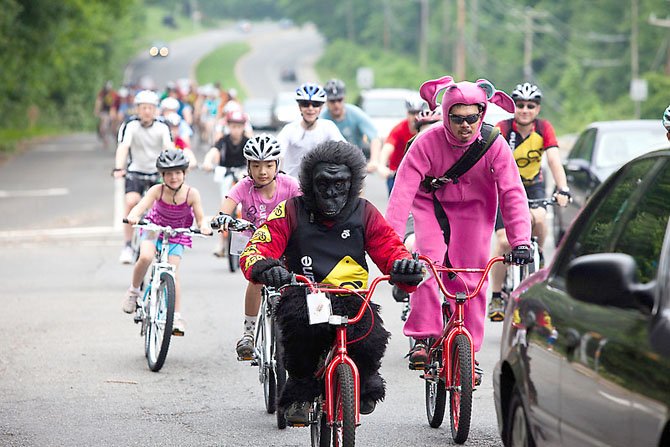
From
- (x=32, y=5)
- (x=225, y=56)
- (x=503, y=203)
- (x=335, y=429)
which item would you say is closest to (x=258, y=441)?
(x=335, y=429)

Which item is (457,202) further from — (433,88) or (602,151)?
(602,151)

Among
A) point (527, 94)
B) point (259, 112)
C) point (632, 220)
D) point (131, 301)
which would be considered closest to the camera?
point (632, 220)

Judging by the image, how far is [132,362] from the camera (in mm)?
10969

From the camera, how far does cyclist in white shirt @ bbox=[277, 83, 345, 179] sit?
12.8m

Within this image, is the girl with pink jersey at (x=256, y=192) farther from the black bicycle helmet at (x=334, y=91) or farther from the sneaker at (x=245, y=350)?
the black bicycle helmet at (x=334, y=91)

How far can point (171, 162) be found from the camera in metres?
11.3

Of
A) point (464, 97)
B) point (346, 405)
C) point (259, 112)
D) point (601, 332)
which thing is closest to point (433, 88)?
point (464, 97)

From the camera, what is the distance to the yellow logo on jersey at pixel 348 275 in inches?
286

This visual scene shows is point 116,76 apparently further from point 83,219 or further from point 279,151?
point 279,151

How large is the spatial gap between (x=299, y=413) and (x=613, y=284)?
2978mm

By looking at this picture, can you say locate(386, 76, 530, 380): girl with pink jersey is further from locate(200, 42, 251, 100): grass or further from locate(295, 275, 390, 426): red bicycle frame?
locate(200, 42, 251, 100): grass

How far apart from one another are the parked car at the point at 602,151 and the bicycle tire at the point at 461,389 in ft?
32.5

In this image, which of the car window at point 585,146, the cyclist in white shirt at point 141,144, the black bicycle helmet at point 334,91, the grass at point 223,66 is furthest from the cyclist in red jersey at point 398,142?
the grass at point 223,66

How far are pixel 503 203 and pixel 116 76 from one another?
288 feet
